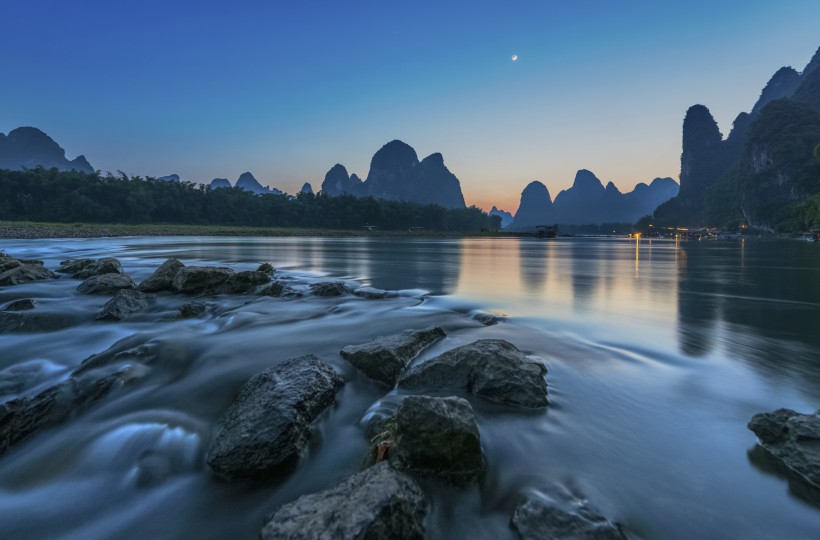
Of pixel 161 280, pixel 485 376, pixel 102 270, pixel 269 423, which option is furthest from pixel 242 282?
pixel 485 376

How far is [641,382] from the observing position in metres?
4.95

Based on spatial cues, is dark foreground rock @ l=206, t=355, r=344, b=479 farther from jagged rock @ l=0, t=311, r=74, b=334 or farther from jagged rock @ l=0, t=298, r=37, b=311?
jagged rock @ l=0, t=298, r=37, b=311

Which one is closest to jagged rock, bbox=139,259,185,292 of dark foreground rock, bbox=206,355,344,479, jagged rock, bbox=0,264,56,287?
jagged rock, bbox=0,264,56,287

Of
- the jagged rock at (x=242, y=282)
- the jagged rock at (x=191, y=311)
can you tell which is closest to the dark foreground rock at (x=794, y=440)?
the jagged rock at (x=191, y=311)

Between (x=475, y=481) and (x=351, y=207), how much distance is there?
121 m

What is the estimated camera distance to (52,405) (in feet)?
13.0

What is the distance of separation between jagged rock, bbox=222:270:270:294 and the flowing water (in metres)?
2.31

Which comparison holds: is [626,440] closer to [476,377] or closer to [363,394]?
[476,377]

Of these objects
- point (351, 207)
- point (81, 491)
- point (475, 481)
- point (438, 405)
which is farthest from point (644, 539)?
point (351, 207)

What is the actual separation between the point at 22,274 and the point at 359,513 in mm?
15662

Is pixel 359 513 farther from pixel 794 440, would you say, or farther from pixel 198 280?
pixel 198 280

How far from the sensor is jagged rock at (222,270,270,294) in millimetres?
10969

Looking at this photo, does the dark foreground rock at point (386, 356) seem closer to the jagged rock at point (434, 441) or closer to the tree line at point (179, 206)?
the jagged rock at point (434, 441)

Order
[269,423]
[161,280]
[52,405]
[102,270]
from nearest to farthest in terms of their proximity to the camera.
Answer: [269,423] → [52,405] → [161,280] → [102,270]
